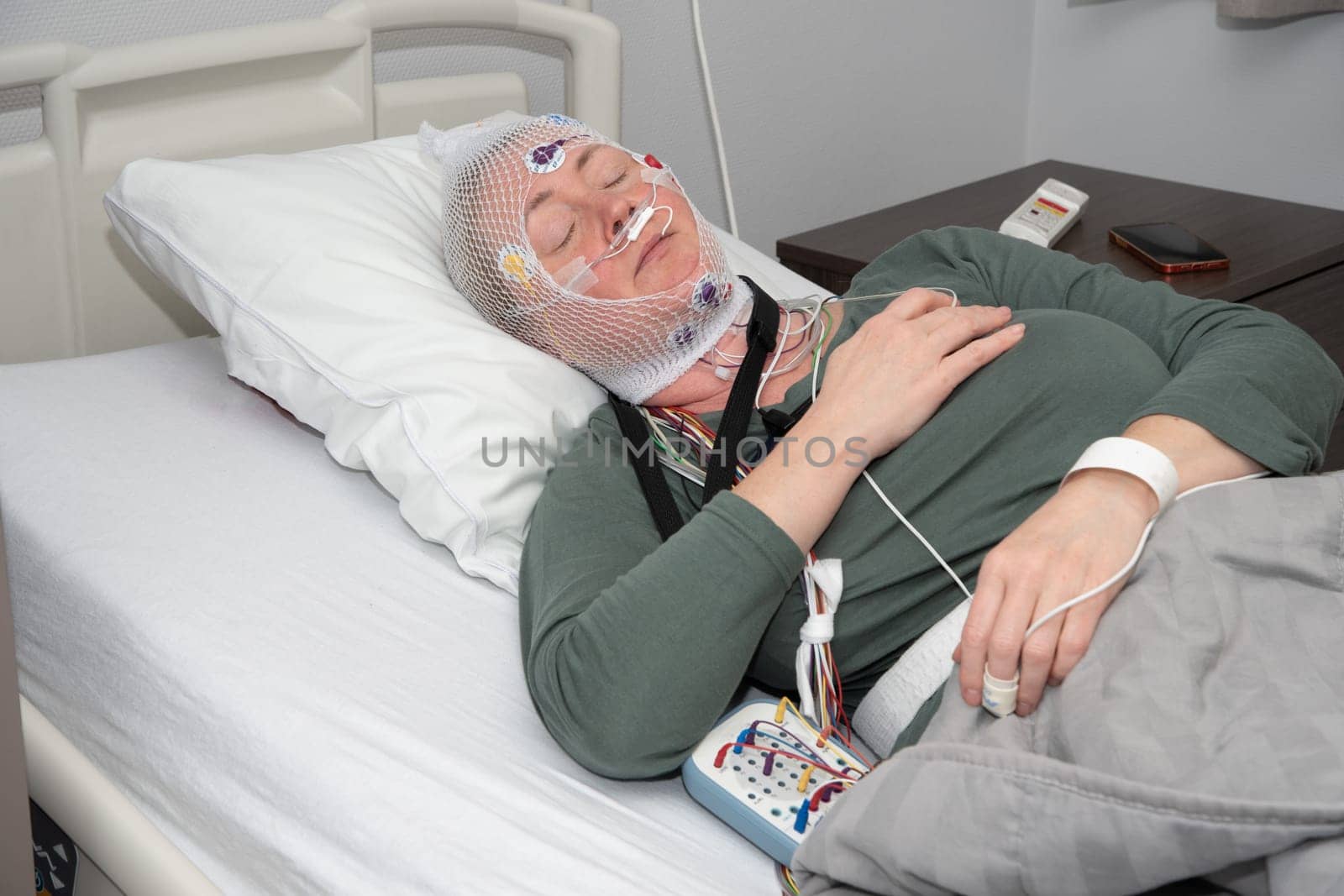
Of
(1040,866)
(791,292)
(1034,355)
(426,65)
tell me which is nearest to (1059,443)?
(1034,355)

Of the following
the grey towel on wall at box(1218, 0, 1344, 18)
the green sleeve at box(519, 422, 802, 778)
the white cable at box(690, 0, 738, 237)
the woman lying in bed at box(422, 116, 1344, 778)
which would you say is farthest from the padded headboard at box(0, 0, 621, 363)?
the grey towel on wall at box(1218, 0, 1344, 18)

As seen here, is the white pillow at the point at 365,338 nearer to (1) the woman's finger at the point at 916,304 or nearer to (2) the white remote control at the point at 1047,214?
(1) the woman's finger at the point at 916,304

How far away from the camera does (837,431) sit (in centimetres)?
106

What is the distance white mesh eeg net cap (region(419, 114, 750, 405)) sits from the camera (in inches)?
48.2

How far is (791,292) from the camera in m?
1.63

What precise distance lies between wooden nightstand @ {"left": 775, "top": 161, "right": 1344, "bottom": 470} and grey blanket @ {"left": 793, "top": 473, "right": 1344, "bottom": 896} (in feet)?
2.75

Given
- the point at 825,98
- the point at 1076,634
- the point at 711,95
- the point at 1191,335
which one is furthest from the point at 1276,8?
the point at 1076,634

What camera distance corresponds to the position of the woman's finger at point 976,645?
35.6 inches

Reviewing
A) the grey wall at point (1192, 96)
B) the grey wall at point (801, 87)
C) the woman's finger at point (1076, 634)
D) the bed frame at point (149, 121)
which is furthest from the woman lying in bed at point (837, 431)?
the grey wall at point (1192, 96)

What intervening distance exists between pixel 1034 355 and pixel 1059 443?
0.09m

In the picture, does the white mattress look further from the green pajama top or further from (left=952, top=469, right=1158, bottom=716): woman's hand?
(left=952, top=469, right=1158, bottom=716): woman's hand

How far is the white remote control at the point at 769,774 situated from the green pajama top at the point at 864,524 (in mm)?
35

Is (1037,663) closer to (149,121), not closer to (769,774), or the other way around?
(769,774)

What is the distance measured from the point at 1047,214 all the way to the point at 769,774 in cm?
125
